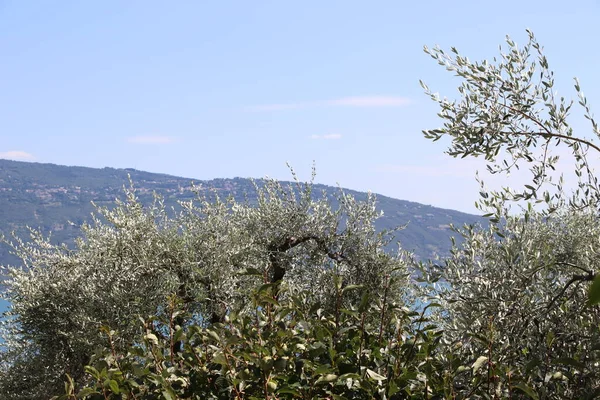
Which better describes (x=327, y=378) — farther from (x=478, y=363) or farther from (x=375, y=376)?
(x=478, y=363)

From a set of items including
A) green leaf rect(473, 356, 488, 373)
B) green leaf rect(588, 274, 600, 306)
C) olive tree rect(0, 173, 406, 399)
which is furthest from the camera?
olive tree rect(0, 173, 406, 399)

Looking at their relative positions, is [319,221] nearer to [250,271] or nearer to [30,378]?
[30,378]

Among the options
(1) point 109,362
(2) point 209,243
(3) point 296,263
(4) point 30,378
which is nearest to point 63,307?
(4) point 30,378

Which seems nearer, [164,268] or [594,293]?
[594,293]

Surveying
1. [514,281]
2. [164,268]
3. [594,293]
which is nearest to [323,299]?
[164,268]

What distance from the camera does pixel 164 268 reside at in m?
12.5

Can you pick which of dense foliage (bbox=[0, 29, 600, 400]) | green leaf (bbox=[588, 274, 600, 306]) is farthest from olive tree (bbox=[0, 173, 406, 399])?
green leaf (bbox=[588, 274, 600, 306])

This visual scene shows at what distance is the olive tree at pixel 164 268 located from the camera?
11.9 meters

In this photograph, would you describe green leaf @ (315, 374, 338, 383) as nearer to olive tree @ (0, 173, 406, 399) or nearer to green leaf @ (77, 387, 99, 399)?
green leaf @ (77, 387, 99, 399)

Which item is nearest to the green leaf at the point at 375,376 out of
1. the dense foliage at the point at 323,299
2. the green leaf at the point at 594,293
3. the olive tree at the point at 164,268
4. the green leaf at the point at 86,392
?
the dense foliage at the point at 323,299

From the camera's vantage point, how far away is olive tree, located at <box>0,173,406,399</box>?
11.9 m

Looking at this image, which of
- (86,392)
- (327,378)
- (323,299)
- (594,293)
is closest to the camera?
(594,293)

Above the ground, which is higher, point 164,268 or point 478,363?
point 478,363

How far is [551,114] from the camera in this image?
668cm
